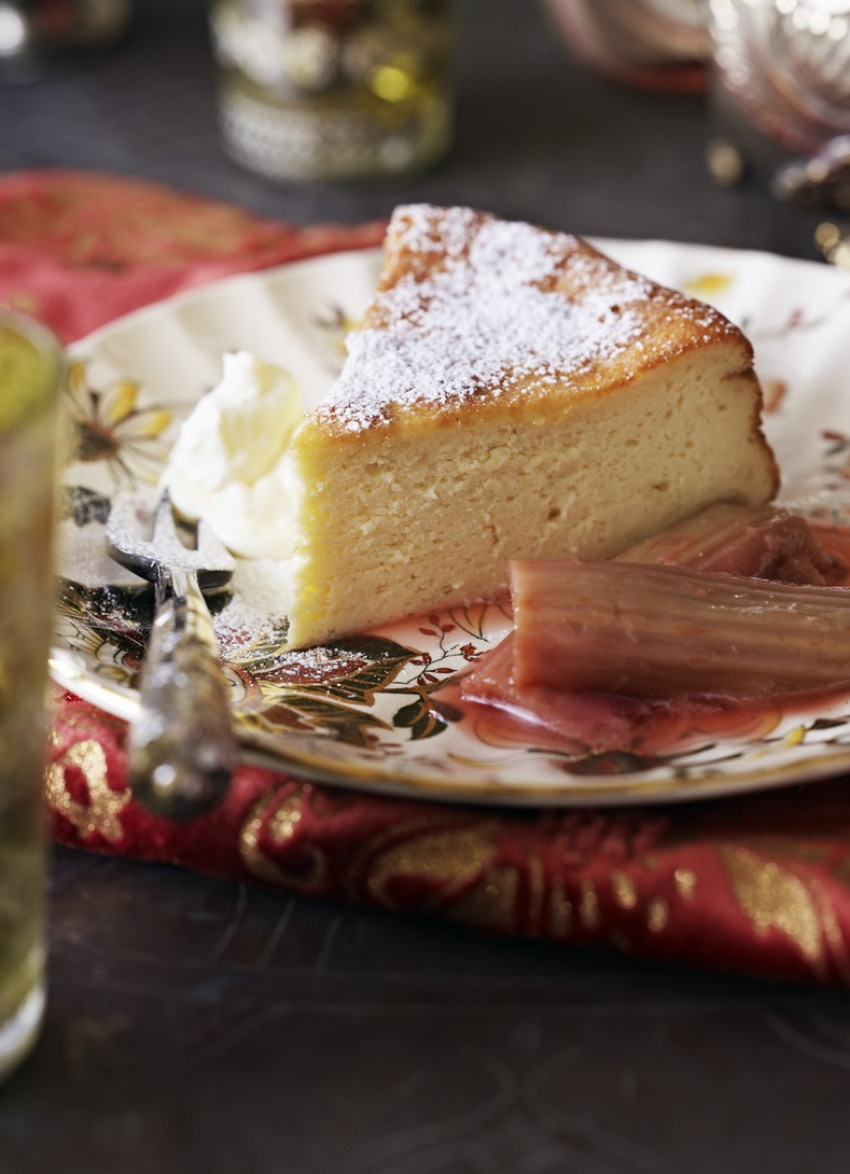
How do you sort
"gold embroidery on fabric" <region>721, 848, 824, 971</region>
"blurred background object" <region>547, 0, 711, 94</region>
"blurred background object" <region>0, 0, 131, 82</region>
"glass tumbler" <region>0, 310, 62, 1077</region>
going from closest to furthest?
1. "glass tumbler" <region>0, 310, 62, 1077</region>
2. "gold embroidery on fabric" <region>721, 848, 824, 971</region>
3. "blurred background object" <region>547, 0, 711, 94</region>
4. "blurred background object" <region>0, 0, 131, 82</region>

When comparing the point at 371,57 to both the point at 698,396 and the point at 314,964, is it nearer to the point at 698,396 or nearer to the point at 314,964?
the point at 698,396

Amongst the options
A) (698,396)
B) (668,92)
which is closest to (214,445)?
(698,396)

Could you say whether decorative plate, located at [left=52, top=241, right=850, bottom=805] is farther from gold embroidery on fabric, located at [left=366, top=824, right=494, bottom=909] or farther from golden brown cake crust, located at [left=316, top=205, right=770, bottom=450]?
golden brown cake crust, located at [left=316, top=205, right=770, bottom=450]

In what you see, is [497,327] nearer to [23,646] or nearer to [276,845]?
[276,845]

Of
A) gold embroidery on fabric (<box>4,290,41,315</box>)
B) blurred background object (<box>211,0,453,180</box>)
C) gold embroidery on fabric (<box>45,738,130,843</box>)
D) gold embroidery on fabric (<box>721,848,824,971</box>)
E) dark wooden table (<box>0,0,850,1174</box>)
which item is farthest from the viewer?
blurred background object (<box>211,0,453,180</box>)

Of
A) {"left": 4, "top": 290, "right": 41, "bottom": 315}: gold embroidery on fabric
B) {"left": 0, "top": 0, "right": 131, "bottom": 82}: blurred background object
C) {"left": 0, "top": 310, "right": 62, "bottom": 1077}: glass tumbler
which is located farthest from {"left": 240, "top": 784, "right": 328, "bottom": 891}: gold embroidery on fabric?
{"left": 0, "top": 0, "right": 131, "bottom": 82}: blurred background object

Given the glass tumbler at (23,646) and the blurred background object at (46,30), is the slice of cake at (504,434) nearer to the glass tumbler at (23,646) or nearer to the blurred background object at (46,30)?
the glass tumbler at (23,646)

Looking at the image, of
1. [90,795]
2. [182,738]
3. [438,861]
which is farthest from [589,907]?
[90,795]
